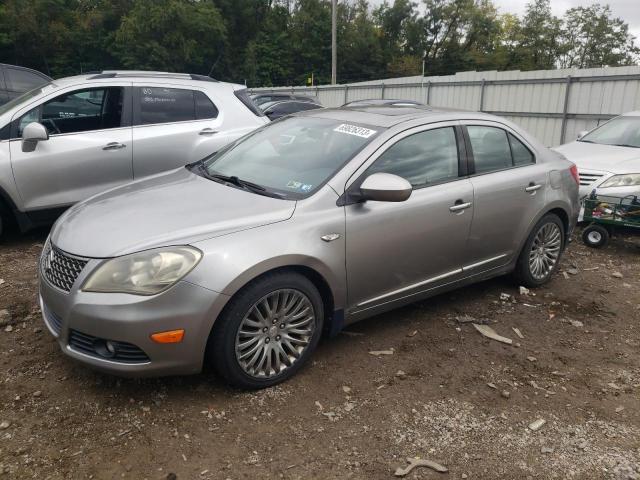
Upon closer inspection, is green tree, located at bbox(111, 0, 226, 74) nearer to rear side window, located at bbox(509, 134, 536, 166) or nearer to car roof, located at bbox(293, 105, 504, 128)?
car roof, located at bbox(293, 105, 504, 128)

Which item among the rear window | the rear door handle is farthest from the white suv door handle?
the rear window

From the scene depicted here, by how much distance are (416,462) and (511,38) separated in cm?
7294

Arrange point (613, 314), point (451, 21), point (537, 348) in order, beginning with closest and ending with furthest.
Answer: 1. point (537, 348)
2. point (613, 314)
3. point (451, 21)

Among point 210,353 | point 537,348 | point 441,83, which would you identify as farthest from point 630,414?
point 441,83

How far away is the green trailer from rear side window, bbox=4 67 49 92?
28.6 feet

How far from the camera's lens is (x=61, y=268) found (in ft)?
9.89

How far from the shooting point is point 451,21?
216 feet

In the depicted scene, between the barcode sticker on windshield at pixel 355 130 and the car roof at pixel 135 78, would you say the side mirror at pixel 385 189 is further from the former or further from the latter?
the car roof at pixel 135 78

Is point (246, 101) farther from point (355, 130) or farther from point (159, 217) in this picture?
point (159, 217)

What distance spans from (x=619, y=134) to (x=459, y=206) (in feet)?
17.8

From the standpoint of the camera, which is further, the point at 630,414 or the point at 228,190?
the point at 228,190

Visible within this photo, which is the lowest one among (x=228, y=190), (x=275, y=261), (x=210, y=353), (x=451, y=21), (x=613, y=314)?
(x=613, y=314)

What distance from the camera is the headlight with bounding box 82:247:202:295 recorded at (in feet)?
9.14

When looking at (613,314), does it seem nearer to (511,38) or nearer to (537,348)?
(537,348)
